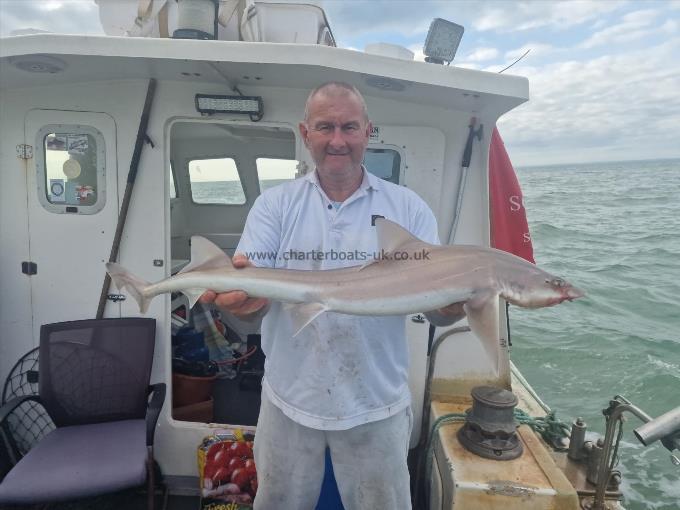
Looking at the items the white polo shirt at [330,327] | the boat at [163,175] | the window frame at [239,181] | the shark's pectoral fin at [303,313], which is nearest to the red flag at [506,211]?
the boat at [163,175]

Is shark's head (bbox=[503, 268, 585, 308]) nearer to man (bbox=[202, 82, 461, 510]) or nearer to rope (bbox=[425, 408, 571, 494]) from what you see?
man (bbox=[202, 82, 461, 510])

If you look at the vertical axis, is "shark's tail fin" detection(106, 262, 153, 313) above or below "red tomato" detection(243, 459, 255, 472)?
above

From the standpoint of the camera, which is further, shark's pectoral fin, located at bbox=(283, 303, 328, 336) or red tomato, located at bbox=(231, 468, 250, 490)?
red tomato, located at bbox=(231, 468, 250, 490)

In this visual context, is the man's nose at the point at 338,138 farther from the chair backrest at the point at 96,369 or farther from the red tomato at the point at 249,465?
the red tomato at the point at 249,465

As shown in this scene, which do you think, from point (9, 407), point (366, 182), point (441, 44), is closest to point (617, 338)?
point (441, 44)

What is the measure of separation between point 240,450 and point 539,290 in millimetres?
2814

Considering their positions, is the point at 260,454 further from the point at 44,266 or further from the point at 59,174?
the point at 59,174

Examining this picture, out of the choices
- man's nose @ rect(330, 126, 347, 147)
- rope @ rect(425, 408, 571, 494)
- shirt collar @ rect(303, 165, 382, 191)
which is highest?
man's nose @ rect(330, 126, 347, 147)

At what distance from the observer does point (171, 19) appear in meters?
3.70

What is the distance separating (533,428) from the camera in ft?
12.5

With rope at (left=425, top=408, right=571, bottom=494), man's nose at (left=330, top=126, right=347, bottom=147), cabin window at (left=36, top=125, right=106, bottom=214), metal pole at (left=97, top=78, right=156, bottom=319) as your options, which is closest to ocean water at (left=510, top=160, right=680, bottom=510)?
rope at (left=425, top=408, right=571, bottom=494)

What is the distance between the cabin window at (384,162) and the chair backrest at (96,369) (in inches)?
92.3

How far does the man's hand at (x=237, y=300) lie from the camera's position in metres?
2.29

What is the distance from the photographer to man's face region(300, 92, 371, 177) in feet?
7.84
